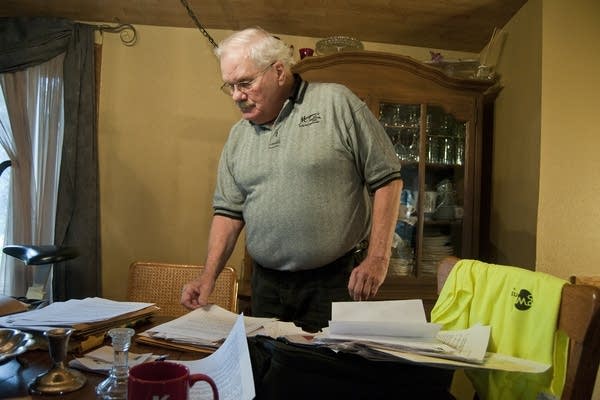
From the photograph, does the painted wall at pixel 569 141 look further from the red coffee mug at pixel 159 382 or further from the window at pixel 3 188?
the window at pixel 3 188

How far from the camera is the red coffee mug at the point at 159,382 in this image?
0.48 metres

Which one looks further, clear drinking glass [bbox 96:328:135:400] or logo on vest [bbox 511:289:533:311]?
logo on vest [bbox 511:289:533:311]

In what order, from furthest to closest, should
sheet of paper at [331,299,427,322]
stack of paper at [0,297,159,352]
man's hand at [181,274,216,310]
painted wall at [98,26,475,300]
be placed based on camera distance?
painted wall at [98,26,475,300], man's hand at [181,274,216,310], stack of paper at [0,297,159,352], sheet of paper at [331,299,427,322]

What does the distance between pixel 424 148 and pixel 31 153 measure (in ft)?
7.40

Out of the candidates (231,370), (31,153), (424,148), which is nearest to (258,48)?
(231,370)

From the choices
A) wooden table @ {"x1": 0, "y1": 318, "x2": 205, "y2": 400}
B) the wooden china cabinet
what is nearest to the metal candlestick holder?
wooden table @ {"x1": 0, "y1": 318, "x2": 205, "y2": 400}

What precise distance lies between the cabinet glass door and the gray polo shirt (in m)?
1.16

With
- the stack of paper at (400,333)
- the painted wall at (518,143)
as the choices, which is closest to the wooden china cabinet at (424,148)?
the painted wall at (518,143)

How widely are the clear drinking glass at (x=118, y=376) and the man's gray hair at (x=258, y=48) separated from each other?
0.87 meters

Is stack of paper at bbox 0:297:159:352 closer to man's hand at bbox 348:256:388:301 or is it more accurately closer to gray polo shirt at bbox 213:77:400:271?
gray polo shirt at bbox 213:77:400:271

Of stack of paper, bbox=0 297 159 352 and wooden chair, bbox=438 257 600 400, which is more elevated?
wooden chair, bbox=438 257 600 400

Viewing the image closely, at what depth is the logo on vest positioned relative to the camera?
2.66ft

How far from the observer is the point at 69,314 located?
3.44 feet

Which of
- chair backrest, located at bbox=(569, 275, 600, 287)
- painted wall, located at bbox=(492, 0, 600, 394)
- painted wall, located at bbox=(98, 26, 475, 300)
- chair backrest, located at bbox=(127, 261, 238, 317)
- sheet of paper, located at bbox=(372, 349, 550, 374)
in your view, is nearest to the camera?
sheet of paper, located at bbox=(372, 349, 550, 374)
